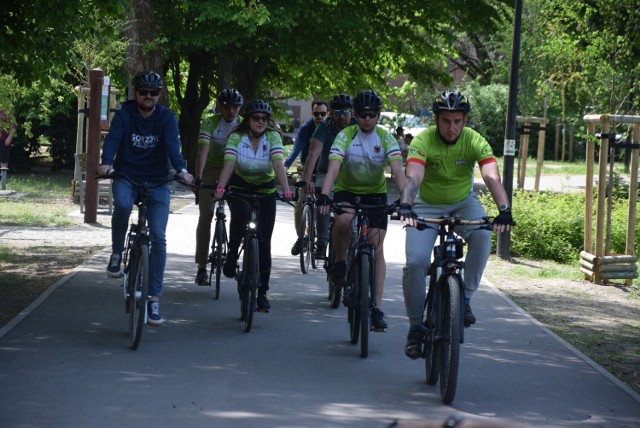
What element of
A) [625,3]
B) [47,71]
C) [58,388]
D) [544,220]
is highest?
[625,3]

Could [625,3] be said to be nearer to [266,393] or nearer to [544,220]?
[544,220]

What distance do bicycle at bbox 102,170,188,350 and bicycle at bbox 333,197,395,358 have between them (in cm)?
137

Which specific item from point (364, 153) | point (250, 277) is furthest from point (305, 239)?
point (364, 153)

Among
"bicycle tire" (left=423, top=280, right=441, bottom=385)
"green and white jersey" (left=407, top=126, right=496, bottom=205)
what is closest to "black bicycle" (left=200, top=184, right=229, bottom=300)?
"green and white jersey" (left=407, top=126, right=496, bottom=205)

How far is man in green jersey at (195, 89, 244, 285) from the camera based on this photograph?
37.0ft

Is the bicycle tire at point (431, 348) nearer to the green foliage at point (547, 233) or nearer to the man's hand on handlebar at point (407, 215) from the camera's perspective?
the man's hand on handlebar at point (407, 215)

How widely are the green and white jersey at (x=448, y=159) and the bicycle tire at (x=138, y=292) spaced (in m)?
2.05

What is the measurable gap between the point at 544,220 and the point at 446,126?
33.1ft

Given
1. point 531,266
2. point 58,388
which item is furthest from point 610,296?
point 58,388

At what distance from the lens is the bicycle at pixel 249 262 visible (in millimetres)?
9570

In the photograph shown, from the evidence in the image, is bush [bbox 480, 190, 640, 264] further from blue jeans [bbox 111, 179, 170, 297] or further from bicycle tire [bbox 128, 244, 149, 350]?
bicycle tire [bbox 128, 244, 149, 350]

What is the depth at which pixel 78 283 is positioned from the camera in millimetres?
11930

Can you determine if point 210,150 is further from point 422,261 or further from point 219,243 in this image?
point 422,261

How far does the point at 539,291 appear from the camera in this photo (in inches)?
534
